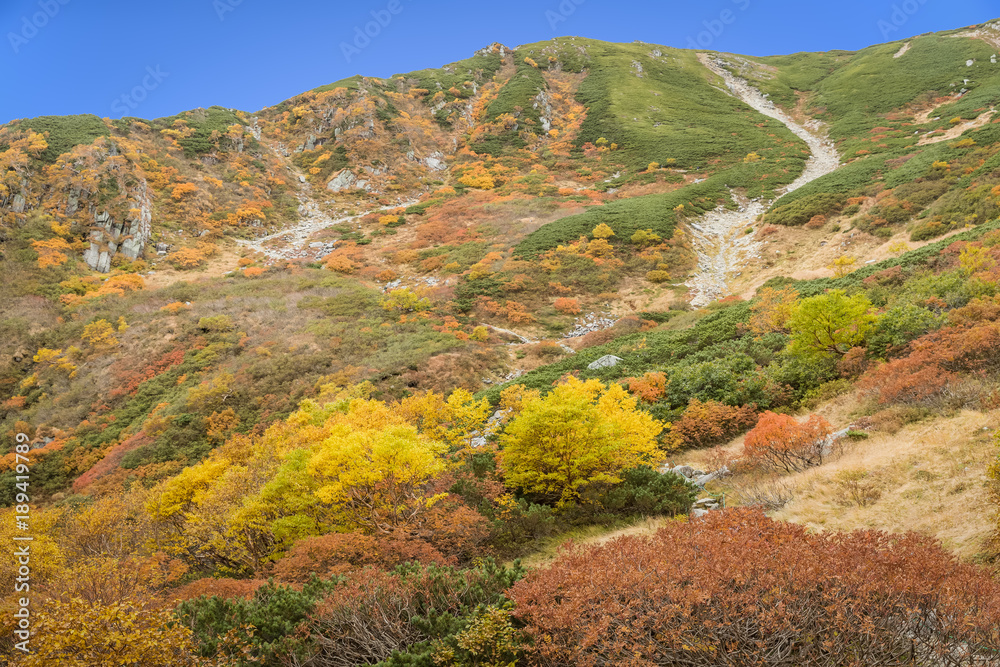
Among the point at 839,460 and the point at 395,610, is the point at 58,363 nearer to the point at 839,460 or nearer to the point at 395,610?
the point at 395,610

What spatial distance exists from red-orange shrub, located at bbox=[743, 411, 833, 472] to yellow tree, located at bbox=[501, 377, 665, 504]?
2320 millimetres

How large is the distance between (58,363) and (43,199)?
2441 centimetres

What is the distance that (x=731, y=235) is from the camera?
1537 inches

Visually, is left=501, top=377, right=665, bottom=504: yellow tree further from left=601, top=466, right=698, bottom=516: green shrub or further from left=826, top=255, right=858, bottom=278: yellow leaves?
left=826, top=255, right=858, bottom=278: yellow leaves

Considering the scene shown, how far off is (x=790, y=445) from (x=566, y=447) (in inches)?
197

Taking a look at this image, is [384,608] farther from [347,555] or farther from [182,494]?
[182,494]

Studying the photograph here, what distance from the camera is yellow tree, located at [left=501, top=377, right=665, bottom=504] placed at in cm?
1016

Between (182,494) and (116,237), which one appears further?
(116,237)

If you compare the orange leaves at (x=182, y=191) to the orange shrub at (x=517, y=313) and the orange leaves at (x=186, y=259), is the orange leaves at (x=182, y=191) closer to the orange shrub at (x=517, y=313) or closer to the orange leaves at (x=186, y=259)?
the orange leaves at (x=186, y=259)

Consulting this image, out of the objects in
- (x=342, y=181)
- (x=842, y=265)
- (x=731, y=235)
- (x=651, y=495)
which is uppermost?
(x=342, y=181)

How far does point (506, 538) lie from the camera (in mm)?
9203

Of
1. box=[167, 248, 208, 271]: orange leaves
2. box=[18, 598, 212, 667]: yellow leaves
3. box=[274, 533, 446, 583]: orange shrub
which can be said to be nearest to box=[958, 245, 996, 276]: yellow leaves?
box=[274, 533, 446, 583]: orange shrub

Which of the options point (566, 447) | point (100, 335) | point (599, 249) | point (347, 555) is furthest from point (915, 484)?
point (100, 335)

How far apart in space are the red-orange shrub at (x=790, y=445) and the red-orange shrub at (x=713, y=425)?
2.85m
